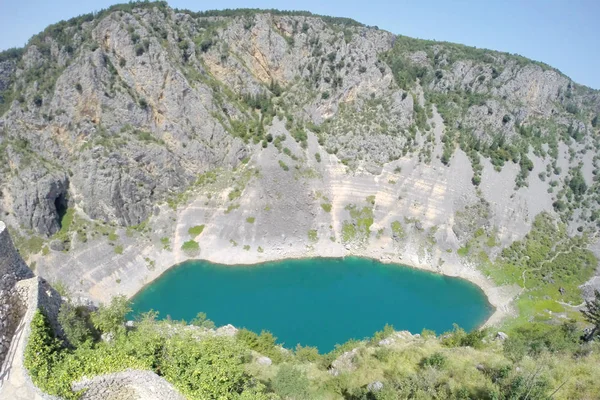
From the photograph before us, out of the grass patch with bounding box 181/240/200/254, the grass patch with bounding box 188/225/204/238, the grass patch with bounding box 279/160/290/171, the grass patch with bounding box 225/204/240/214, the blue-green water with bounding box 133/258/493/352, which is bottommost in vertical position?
the blue-green water with bounding box 133/258/493/352

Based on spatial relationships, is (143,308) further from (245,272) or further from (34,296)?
(34,296)

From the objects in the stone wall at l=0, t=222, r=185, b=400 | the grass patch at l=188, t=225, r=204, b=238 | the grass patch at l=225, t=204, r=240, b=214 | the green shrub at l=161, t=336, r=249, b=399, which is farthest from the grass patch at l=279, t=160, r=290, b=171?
the stone wall at l=0, t=222, r=185, b=400

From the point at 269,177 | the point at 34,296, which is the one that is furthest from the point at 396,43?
the point at 34,296

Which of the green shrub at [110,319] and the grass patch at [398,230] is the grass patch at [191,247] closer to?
the grass patch at [398,230]

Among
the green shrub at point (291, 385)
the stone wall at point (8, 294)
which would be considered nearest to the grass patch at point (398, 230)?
the green shrub at point (291, 385)

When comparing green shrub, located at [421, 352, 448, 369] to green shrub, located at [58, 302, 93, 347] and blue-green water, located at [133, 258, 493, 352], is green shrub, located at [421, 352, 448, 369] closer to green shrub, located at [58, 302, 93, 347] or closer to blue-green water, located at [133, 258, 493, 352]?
blue-green water, located at [133, 258, 493, 352]

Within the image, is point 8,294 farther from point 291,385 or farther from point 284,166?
point 284,166

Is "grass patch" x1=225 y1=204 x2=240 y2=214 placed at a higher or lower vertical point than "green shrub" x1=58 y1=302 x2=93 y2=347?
higher
